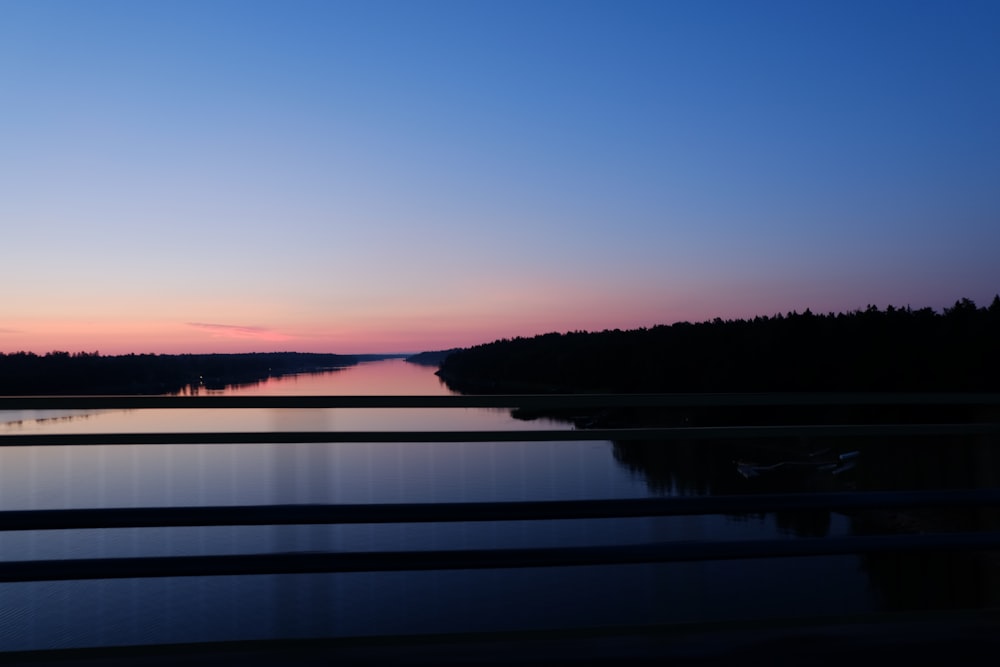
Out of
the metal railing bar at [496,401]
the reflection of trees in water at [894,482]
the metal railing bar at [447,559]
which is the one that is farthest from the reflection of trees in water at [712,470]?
the metal railing bar at [447,559]

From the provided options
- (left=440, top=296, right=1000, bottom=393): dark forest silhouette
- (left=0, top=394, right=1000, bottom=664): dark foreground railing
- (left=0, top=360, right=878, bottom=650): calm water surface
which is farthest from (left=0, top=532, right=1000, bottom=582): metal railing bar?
(left=440, top=296, right=1000, bottom=393): dark forest silhouette

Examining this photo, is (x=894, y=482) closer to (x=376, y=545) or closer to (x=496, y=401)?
(x=496, y=401)

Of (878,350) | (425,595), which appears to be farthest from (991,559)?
(878,350)

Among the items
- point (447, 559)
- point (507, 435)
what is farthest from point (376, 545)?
point (507, 435)

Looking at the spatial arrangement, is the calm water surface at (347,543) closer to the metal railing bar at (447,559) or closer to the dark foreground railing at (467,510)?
the dark foreground railing at (467,510)

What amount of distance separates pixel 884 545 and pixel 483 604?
5.67ft

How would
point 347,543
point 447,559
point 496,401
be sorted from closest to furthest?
point 447,559 < point 347,543 < point 496,401

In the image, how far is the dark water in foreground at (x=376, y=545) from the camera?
10.4 feet

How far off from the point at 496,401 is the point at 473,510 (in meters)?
0.72

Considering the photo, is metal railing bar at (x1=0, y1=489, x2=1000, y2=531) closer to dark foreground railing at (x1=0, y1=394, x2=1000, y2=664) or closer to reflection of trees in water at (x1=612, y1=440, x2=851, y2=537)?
dark foreground railing at (x1=0, y1=394, x2=1000, y2=664)

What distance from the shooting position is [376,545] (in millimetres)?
3336

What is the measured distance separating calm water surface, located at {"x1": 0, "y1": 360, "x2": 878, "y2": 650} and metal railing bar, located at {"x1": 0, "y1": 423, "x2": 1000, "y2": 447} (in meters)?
0.05

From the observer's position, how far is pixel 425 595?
11.1ft

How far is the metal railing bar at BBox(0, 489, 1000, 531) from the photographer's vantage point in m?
2.84
